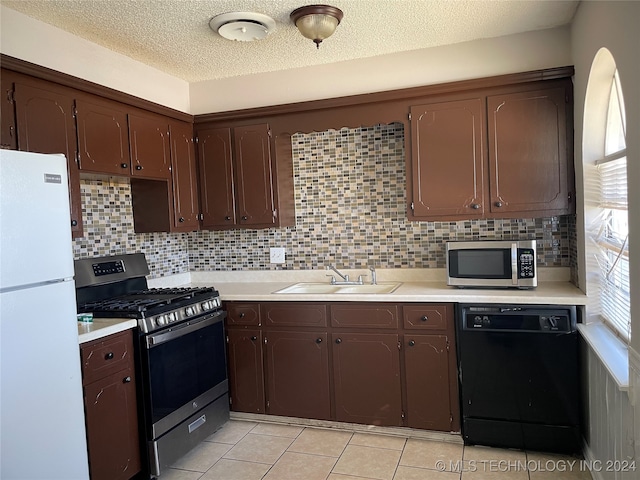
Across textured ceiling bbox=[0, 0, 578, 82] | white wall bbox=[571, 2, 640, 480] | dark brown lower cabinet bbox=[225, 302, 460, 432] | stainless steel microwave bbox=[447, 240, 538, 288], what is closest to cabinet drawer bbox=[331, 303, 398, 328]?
dark brown lower cabinet bbox=[225, 302, 460, 432]

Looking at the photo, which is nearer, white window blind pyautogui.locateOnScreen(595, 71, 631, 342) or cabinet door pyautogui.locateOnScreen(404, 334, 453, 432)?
white window blind pyautogui.locateOnScreen(595, 71, 631, 342)

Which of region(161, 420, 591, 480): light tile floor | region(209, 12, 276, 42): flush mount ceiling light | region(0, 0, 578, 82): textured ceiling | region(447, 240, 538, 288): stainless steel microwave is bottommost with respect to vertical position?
region(161, 420, 591, 480): light tile floor

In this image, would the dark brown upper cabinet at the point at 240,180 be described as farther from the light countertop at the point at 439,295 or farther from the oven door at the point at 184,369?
the oven door at the point at 184,369

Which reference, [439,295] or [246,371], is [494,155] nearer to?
[439,295]

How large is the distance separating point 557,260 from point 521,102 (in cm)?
105

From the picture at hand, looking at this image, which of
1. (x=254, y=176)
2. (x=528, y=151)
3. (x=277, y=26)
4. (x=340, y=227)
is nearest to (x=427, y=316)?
(x=340, y=227)

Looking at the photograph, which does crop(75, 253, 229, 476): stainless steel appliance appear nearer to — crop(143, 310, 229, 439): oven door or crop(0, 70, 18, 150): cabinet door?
crop(143, 310, 229, 439): oven door

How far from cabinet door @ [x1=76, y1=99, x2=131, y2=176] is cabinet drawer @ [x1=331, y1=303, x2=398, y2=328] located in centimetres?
159

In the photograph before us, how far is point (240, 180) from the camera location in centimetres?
358

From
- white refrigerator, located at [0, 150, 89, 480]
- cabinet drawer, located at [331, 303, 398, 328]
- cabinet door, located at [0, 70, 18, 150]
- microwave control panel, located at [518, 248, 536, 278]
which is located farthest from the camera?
cabinet drawer, located at [331, 303, 398, 328]

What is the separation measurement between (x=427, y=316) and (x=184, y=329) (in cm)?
144

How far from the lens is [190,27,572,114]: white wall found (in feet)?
9.92

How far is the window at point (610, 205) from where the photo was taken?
6.94ft

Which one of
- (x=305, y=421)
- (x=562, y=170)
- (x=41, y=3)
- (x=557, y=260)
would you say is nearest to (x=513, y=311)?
(x=557, y=260)
